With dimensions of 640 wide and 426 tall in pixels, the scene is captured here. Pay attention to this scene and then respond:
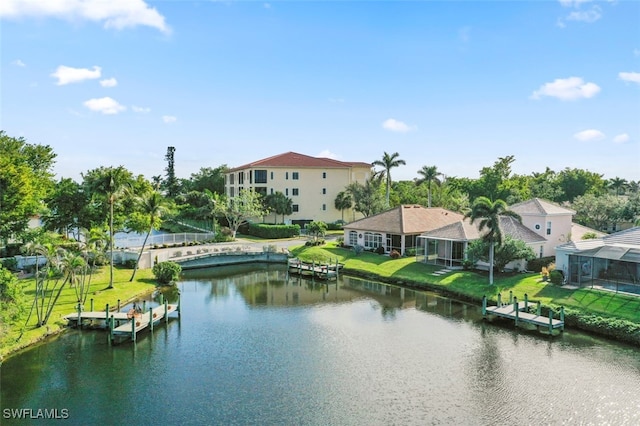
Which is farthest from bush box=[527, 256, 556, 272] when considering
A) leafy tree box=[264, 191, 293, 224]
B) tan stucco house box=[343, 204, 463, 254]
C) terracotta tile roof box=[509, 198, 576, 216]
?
leafy tree box=[264, 191, 293, 224]

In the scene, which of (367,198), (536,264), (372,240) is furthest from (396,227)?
(367,198)

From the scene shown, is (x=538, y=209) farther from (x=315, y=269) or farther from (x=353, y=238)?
(x=315, y=269)

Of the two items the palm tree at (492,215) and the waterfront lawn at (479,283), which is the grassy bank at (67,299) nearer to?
the waterfront lawn at (479,283)

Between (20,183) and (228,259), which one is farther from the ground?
(20,183)

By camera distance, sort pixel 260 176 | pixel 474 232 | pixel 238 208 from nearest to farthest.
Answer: pixel 474 232, pixel 238 208, pixel 260 176

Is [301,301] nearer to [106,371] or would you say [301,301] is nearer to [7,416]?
[106,371]

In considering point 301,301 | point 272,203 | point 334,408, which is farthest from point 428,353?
point 272,203

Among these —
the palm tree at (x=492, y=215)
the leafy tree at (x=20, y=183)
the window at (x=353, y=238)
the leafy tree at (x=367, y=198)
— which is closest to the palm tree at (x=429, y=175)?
the leafy tree at (x=367, y=198)
